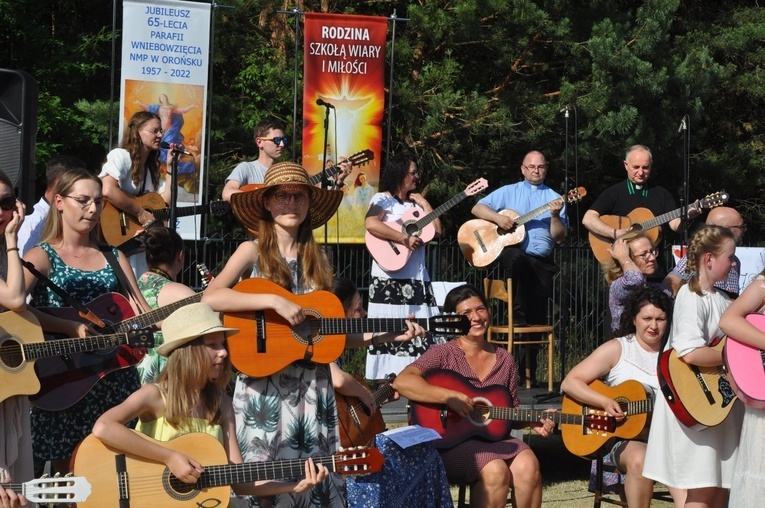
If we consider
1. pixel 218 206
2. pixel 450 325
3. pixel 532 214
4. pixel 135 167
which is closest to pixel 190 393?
pixel 450 325

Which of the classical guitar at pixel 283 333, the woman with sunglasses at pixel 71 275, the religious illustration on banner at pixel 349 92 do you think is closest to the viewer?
the classical guitar at pixel 283 333

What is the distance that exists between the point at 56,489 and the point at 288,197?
5.90ft

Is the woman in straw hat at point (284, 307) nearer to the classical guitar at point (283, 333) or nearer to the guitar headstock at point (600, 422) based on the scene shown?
the classical guitar at point (283, 333)

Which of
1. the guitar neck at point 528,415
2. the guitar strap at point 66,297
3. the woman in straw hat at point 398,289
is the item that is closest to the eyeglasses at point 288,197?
the guitar strap at point 66,297

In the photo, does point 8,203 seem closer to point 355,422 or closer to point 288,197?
point 288,197

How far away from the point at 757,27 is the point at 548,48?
315 centimetres

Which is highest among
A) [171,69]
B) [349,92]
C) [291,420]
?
[171,69]

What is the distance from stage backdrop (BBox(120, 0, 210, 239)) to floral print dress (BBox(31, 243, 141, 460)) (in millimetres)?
5646

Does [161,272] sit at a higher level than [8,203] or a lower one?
lower

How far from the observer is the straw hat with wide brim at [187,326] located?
4.43 metres

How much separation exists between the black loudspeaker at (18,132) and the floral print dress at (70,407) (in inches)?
14.4

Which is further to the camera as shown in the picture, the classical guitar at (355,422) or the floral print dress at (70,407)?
the classical guitar at (355,422)

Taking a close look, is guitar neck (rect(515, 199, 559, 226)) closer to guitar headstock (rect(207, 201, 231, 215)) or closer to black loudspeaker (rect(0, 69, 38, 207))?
guitar headstock (rect(207, 201, 231, 215))

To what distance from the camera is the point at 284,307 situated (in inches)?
194
